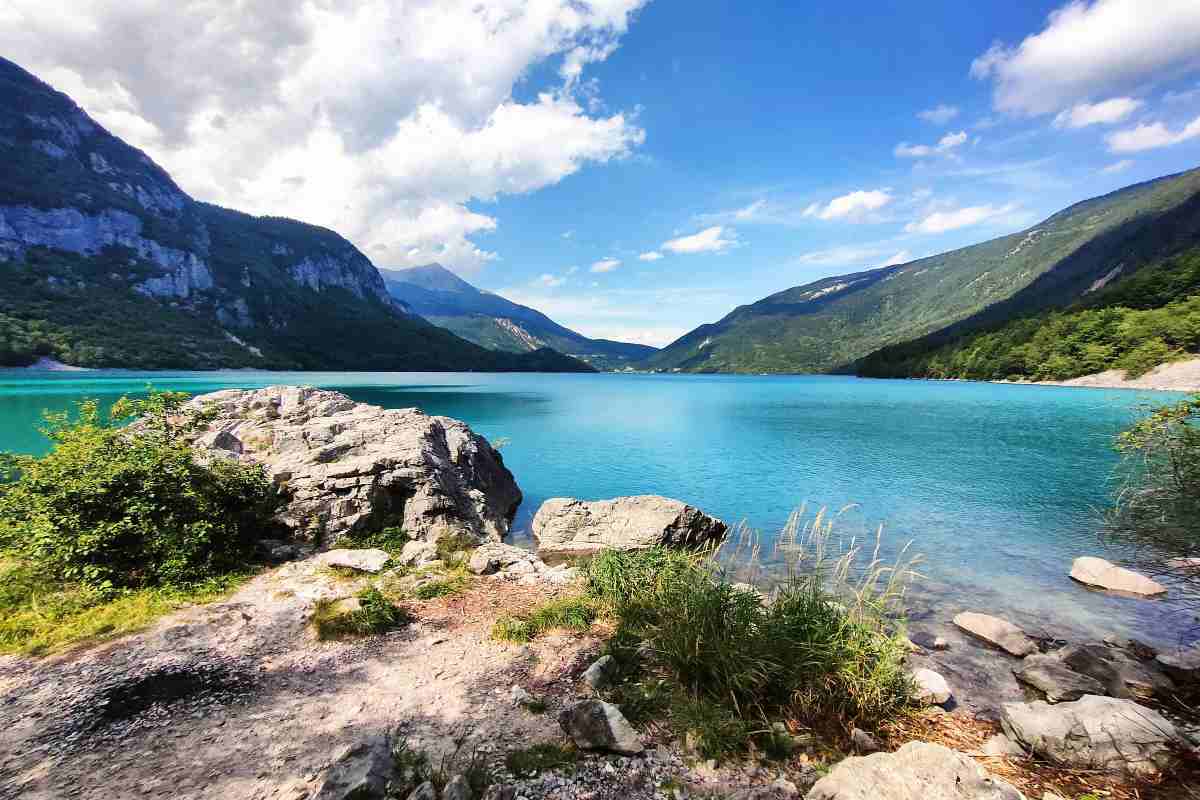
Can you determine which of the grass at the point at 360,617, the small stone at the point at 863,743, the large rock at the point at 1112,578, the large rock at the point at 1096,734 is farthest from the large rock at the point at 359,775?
the large rock at the point at 1112,578

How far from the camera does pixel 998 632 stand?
392 inches

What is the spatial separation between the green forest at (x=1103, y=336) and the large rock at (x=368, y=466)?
117 meters

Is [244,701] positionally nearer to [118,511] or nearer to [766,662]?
[118,511]

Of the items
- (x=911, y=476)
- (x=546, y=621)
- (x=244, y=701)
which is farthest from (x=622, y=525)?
(x=911, y=476)

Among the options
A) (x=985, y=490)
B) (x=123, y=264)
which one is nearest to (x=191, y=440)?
(x=985, y=490)

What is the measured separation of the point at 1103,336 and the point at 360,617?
14629 cm

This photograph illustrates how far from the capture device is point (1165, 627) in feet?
34.8

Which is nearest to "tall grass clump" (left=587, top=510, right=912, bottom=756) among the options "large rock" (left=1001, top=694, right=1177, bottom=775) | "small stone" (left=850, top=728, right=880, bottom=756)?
"small stone" (left=850, top=728, right=880, bottom=756)

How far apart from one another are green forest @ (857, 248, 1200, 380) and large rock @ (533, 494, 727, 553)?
365 feet

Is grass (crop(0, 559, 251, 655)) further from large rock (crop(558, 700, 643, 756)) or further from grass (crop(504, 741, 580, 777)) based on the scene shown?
large rock (crop(558, 700, 643, 756))

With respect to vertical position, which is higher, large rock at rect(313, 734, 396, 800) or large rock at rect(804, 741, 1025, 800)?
large rock at rect(313, 734, 396, 800)

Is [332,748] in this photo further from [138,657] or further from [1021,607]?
[1021,607]

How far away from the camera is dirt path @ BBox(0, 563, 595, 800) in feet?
15.6

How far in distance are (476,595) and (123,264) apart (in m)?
250
